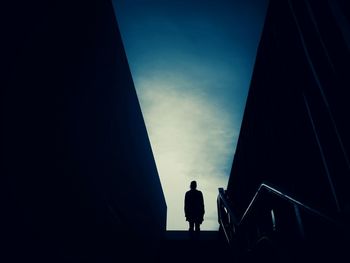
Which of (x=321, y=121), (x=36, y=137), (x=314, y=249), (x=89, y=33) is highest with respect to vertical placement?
(x=89, y=33)

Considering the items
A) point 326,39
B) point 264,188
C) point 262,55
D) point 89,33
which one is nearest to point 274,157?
point 264,188

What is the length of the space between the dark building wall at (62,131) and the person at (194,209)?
6.89 feet

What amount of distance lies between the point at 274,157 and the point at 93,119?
2.66m

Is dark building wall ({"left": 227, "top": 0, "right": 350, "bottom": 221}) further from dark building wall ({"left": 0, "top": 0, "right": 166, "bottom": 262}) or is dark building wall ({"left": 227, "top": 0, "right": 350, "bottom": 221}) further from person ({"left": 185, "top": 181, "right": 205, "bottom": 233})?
person ({"left": 185, "top": 181, "right": 205, "bottom": 233})

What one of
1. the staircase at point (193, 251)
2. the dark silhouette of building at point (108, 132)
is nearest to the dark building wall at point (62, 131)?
the dark silhouette of building at point (108, 132)

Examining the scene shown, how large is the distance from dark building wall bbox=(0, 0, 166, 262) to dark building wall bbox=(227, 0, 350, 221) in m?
2.11

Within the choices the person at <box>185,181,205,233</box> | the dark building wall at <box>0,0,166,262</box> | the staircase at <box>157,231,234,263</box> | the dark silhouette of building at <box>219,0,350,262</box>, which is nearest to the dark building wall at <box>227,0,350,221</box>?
the dark silhouette of building at <box>219,0,350,262</box>

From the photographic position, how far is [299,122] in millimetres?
3074

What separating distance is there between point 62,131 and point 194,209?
4.52 metres

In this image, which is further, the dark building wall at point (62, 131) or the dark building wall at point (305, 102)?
the dark building wall at point (305, 102)

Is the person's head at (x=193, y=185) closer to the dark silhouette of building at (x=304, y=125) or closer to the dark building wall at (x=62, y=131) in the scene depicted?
the dark building wall at (x=62, y=131)

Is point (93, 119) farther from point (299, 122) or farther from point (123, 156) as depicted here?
point (299, 122)

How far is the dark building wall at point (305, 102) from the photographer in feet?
7.39

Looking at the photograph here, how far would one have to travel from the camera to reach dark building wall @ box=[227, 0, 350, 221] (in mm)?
2254
